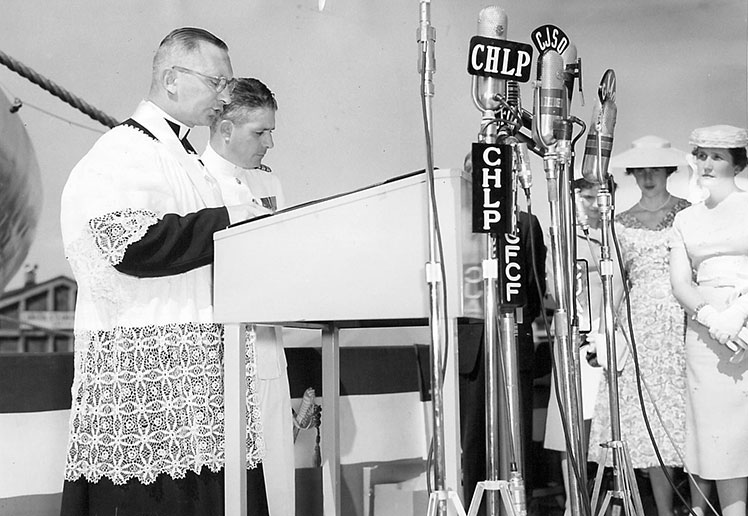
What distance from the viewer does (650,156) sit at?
14.2 feet

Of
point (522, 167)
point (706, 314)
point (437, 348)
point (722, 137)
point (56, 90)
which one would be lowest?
point (437, 348)

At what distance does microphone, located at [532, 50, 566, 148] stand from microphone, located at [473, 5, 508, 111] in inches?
5.9

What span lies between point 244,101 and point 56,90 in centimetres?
70

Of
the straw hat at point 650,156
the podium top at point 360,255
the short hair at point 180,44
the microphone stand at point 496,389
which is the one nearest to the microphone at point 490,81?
the microphone stand at point 496,389

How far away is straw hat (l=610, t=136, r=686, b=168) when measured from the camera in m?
4.29

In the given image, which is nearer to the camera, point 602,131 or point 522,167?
point 522,167

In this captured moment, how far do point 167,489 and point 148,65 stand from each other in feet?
6.14

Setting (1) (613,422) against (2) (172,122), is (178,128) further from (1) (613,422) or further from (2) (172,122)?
(1) (613,422)

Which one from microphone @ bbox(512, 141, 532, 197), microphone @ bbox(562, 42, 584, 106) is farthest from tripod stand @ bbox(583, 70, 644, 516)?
microphone @ bbox(512, 141, 532, 197)

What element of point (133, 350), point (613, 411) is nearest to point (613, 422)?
point (613, 411)

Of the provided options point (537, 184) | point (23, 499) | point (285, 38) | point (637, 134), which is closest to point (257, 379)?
point (23, 499)

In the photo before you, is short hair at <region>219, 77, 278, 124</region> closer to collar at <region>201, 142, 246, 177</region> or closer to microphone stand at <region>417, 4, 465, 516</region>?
collar at <region>201, 142, 246, 177</region>

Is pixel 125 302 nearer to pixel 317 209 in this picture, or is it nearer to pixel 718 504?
pixel 317 209

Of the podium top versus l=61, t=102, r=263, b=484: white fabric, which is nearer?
the podium top
